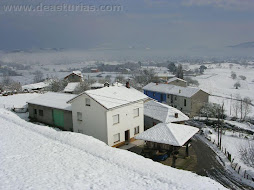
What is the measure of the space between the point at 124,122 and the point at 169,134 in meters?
6.29

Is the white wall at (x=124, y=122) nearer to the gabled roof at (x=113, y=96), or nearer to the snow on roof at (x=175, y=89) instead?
the gabled roof at (x=113, y=96)

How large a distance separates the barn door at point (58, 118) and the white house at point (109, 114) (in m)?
3.54

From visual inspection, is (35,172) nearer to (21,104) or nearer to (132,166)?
(132,166)

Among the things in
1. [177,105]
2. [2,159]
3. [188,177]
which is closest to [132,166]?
[188,177]

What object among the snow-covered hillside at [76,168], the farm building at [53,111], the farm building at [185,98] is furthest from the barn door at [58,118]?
the farm building at [185,98]

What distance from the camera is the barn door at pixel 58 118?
3015 centimetres

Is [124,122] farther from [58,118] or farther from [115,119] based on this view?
[58,118]

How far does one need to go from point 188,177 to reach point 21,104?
36972 mm

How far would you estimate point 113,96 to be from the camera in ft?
85.9

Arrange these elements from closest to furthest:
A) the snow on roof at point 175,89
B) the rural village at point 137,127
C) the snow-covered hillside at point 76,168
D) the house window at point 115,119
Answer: the snow-covered hillside at point 76,168 < the rural village at point 137,127 < the house window at point 115,119 < the snow on roof at point 175,89

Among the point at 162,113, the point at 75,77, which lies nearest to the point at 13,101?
the point at 162,113

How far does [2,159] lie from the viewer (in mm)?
14125

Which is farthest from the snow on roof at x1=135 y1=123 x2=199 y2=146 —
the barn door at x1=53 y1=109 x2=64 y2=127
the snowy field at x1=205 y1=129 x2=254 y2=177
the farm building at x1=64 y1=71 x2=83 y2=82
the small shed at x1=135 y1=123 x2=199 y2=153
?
the farm building at x1=64 y1=71 x2=83 y2=82

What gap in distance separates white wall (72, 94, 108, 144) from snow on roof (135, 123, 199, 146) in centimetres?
442
